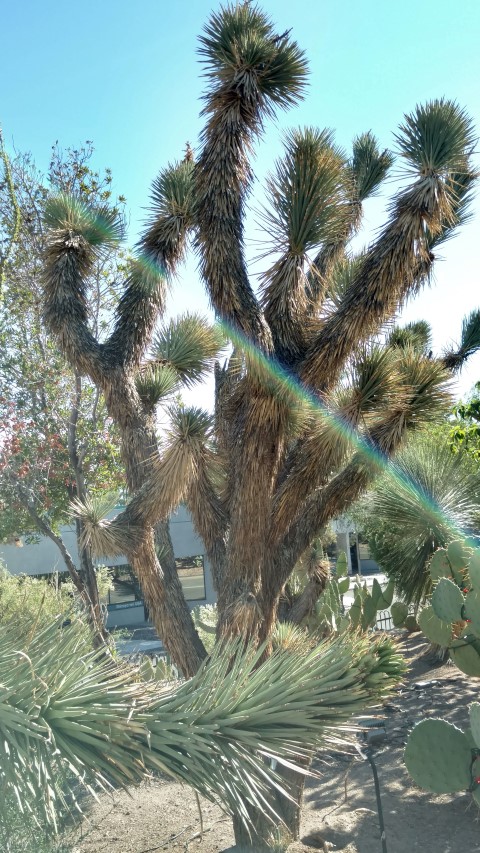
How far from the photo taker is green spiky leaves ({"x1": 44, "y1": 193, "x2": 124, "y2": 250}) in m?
7.13

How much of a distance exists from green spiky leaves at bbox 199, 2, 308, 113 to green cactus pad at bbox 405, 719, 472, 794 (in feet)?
16.7

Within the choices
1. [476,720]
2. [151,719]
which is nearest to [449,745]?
[476,720]

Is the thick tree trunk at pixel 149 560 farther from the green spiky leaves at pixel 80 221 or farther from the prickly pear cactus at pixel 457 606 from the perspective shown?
the prickly pear cactus at pixel 457 606

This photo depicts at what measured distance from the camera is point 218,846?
6699mm

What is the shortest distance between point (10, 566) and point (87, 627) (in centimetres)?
2259

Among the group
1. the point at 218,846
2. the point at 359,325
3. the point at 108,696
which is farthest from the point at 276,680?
the point at 218,846

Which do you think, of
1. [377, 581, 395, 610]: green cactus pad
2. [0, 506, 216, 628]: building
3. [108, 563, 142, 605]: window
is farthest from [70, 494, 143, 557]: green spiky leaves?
[108, 563, 142, 605]: window

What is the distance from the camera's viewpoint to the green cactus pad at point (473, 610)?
629cm

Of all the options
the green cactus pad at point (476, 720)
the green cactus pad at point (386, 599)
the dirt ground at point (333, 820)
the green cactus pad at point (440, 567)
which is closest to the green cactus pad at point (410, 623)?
the green cactus pad at point (386, 599)

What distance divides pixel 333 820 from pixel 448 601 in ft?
8.70

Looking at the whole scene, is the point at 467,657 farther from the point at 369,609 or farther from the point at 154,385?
the point at 369,609

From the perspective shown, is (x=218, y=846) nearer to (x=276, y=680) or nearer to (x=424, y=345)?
(x=276, y=680)

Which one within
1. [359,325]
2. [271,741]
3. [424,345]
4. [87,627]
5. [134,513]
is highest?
[424,345]

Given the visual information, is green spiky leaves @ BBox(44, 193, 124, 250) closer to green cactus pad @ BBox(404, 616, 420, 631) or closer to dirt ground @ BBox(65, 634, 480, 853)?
dirt ground @ BBox(65, 634, 480, 853)
